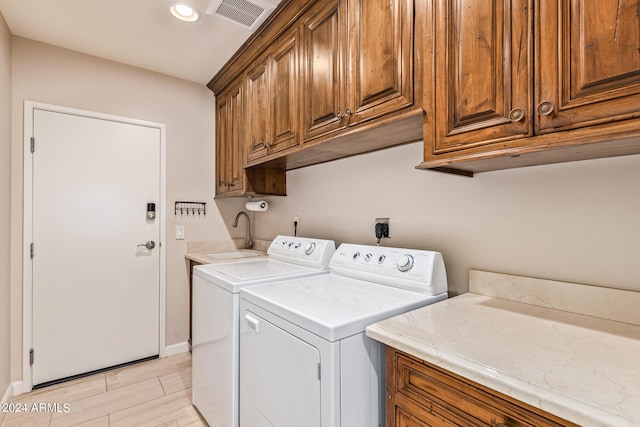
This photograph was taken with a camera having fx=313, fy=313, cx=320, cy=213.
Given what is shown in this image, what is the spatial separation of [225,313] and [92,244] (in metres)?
1.62

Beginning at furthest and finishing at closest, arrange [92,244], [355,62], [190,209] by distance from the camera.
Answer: [190,209], [92,244], [355,62]

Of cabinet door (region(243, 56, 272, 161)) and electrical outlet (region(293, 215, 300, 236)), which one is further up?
cabinet door (region(243, 56, 272, 161))

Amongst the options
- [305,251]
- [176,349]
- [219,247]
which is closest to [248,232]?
[219,247]

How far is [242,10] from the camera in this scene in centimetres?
185

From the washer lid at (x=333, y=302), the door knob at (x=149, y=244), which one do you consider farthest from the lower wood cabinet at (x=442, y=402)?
the door knob at (x=149, y=244)

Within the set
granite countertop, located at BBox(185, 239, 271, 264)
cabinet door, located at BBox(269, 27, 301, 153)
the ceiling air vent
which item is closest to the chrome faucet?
granite countertop, located at BBox(185, 239, 271, 264)

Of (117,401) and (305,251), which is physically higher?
(305,251)

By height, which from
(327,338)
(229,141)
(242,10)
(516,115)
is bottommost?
(327,338)

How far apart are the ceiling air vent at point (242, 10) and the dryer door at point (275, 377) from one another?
1.69 m

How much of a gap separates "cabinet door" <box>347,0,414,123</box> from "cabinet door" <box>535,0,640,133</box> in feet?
1.43

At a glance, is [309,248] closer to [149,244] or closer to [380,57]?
[380,57]

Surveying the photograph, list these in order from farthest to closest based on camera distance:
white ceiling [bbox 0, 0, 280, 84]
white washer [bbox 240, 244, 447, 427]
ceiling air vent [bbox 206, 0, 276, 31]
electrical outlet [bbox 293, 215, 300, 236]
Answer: electrical outlet [bbox 293, 215, 300, 236]
white ceiling [bbox 0, 0, 280, 84]
ceiling air vent [bbox 206, 0, 276, 31]
white washer [bbox 240, 244, 447, 427]

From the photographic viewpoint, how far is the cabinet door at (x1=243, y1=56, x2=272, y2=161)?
208 centimetres

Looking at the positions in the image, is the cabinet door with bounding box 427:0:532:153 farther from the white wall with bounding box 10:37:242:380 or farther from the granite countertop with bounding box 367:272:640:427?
the white wall with bounding box 10:37:242:380
